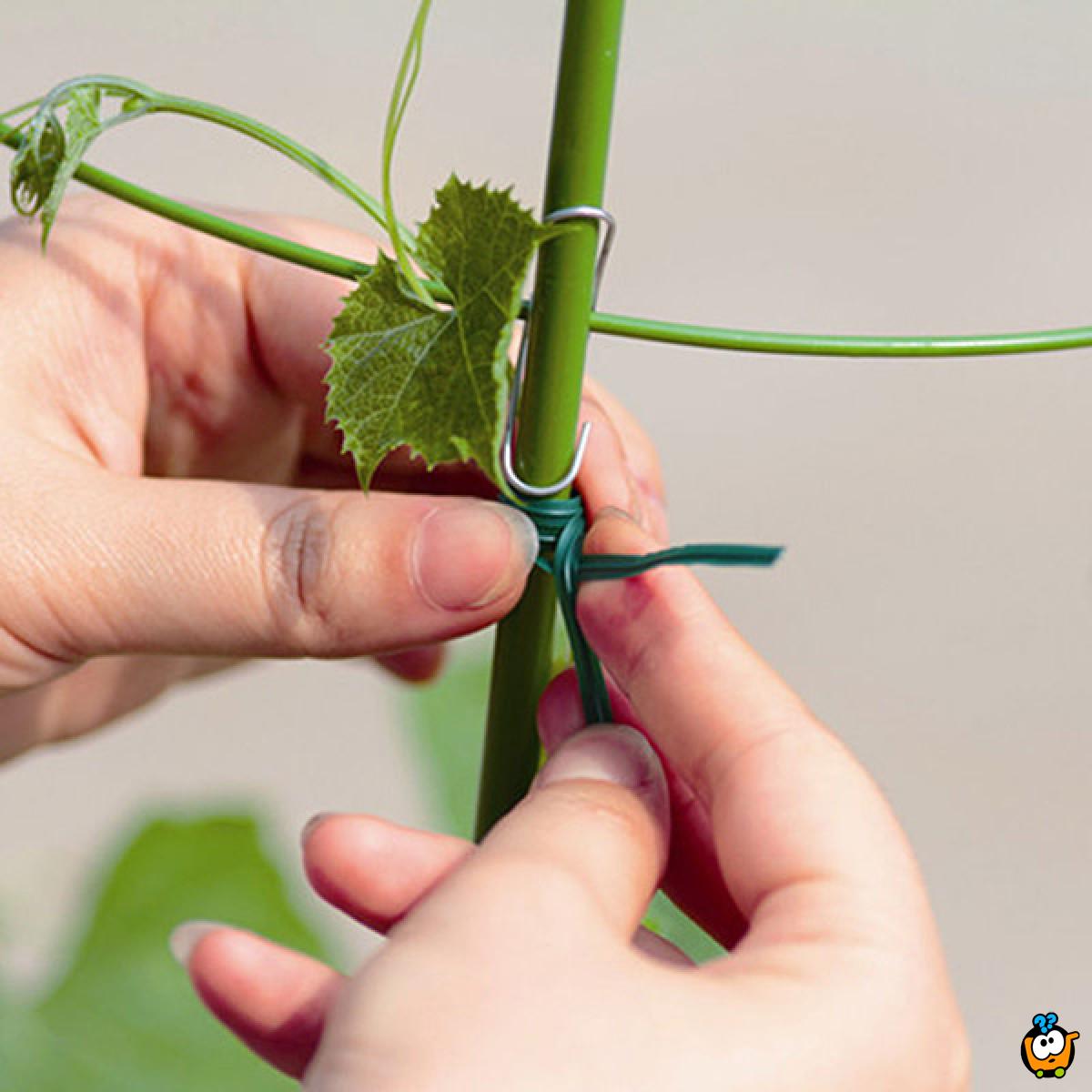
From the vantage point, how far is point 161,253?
36 cm

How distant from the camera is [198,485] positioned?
0.28 metres

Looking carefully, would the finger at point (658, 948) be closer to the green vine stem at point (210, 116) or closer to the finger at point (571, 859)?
the finger at point (571, 859)

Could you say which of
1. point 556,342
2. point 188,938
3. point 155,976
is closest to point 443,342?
point 556,342

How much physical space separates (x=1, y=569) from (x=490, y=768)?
11 cm

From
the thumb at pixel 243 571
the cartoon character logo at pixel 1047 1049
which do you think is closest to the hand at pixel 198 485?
the thumb at pixel 243 571

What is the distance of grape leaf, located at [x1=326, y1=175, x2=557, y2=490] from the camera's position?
0.19m

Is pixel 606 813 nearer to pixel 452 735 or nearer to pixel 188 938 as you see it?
pixel 188 938

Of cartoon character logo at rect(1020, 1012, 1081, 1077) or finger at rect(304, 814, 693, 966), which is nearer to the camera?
finger at rect(304, 814, 693, 966)

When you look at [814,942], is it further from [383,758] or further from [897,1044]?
[383,758]

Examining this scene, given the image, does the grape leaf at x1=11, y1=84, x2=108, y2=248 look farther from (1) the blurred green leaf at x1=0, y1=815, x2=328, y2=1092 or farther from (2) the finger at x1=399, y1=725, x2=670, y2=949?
(1) the blurred green leaf at x1=0, y1=815, x2=328, y2=1092

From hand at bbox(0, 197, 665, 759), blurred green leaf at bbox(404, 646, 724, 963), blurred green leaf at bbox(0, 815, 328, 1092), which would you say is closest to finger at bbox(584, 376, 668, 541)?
hand at bbox(0, 197, 665, 759)

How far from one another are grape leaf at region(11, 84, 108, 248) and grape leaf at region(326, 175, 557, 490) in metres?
0.05

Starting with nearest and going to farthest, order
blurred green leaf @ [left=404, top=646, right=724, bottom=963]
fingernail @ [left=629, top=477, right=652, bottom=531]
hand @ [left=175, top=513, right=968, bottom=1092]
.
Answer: hand @ [left=175, top=513, right=968, bottom=1092]
fingernail @ [left=629, top=477, right=652, bottom=531]
blurred green leaf @ [left=404, top=646, right=724, bottom=963]

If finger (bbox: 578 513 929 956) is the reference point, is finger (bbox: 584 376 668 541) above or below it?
above
